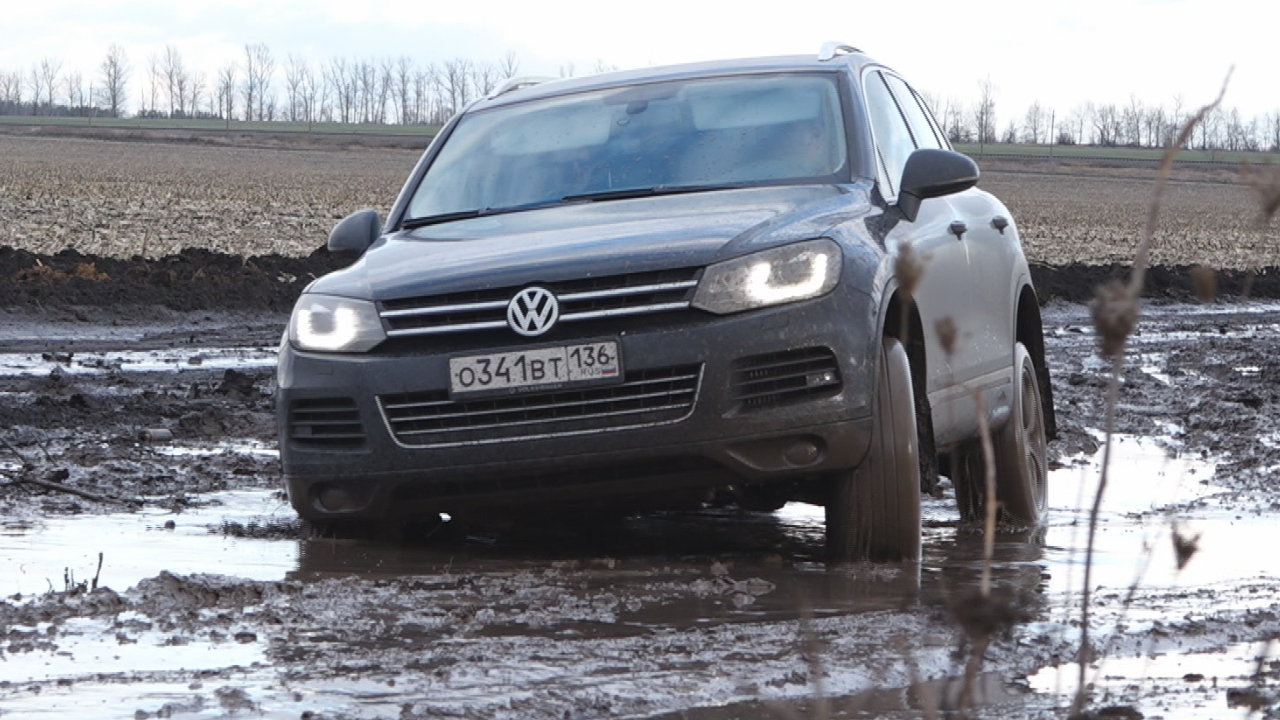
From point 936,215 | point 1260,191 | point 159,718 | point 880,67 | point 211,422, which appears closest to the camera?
point 1260,191

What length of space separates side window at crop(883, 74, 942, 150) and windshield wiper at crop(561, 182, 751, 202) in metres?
1.37

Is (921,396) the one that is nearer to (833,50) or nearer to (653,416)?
(653,416)

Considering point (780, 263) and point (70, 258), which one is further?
point (70, 258)

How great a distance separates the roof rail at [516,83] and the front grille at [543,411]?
86.7 inches

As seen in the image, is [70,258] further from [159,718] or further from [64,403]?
[159,718]

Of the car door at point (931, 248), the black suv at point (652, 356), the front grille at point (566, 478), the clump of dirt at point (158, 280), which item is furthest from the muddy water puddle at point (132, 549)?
the clump of dirt at point (158, 280)

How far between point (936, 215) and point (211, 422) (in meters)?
4.11

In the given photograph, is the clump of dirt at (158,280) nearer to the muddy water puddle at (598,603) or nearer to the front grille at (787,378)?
the muddy water puddle at (598,603)

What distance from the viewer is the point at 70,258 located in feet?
62.1

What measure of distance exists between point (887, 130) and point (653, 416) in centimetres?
204

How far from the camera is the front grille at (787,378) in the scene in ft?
16.6

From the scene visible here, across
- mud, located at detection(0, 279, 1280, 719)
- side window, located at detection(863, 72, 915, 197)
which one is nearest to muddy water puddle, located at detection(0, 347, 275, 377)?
mud, located at detection(0, 279, 1280, 719)

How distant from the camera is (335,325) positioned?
5.40 m

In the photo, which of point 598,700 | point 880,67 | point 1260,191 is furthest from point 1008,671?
point 880,67
